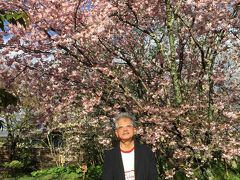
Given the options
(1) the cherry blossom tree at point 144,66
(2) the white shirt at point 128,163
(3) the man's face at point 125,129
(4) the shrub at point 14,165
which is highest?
(1) the cherry blossom tree at point 144,66

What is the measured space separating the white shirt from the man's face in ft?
0.48

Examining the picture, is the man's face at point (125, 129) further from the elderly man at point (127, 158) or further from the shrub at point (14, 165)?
the shrub at point (14, 165)

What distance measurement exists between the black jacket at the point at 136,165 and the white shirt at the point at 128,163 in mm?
34

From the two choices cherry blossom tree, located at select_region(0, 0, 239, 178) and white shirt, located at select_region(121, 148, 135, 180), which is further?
cherry blossom tree, located at select_region(0, 0, 239, 178)

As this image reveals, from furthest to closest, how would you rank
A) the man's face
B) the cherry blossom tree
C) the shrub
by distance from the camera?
the shrub < the cherry blossom tree < the man's face

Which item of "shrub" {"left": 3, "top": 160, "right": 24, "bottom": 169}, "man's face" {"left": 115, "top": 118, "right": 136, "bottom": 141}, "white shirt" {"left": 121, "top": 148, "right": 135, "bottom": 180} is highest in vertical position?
"man's face" {"left": 115, "top": 118, "right": 136, "bottom": 141}

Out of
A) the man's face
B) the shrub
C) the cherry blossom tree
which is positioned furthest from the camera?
the shrub

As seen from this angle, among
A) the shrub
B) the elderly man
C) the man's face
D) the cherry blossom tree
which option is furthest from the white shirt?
the shrub

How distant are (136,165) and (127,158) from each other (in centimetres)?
11

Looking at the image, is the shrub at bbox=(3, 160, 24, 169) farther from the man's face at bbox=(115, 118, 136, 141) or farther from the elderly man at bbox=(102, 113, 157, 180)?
the man's face at bbox=(115, 118, 136, 141)

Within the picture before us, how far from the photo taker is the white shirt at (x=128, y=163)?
13.2ft

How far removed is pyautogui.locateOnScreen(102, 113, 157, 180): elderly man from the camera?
3975 millimetres

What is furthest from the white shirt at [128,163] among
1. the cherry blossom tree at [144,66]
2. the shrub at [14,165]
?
the shrub at [14,165]

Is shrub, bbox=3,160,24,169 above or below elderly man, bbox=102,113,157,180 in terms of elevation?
below
